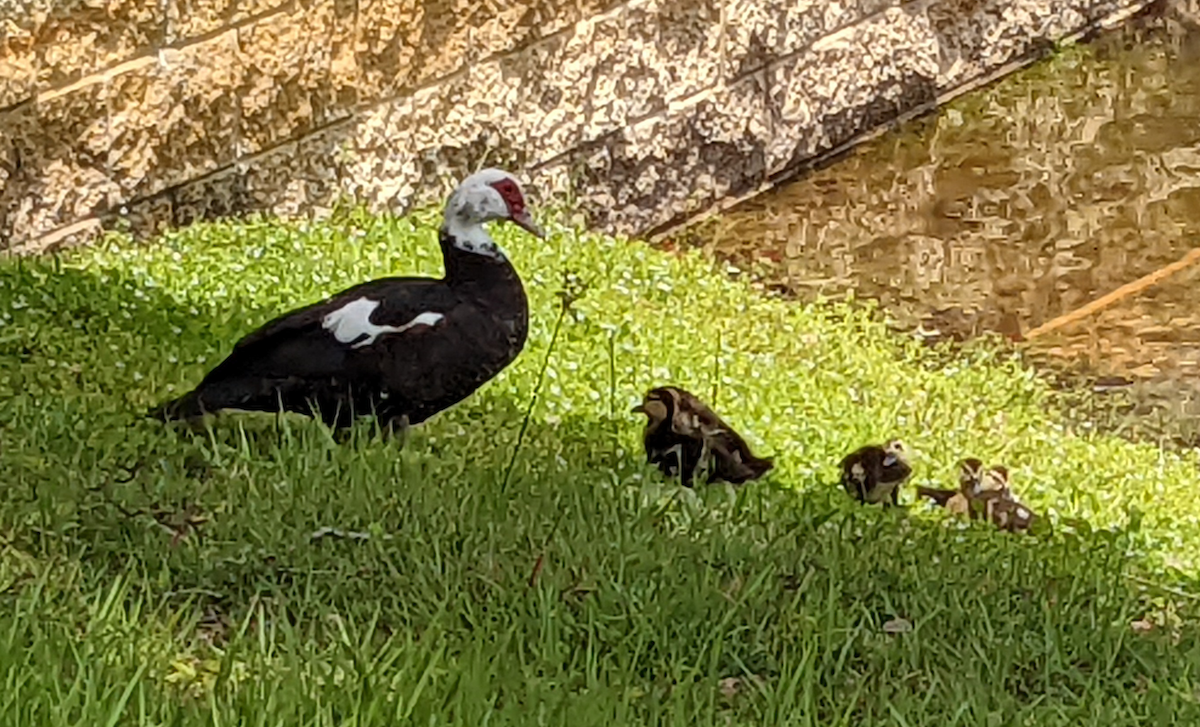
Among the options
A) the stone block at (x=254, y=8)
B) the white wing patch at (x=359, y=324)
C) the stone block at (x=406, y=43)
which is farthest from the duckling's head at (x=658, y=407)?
the stone block at (x=406, y=43)

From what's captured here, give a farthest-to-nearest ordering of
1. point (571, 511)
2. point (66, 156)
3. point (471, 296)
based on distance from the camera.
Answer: point (66, 156), point (471, 296), point (571, 511)

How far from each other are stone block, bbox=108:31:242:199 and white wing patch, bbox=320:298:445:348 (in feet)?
6.53

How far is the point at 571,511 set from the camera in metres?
4.77

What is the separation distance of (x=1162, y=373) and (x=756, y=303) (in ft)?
4.70

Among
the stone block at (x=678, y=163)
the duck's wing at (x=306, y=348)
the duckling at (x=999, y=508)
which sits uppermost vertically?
the duck's wing at (x=306, y=348)

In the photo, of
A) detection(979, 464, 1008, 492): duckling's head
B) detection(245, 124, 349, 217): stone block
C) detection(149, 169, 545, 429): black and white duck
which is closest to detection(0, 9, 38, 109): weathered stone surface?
detection(245, 124, 349, 217): stone block

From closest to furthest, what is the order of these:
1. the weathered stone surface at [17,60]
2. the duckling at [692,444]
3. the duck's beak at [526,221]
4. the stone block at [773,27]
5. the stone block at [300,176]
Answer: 1. the duckling at [692,444]
2. the duck's beak at [526,221]
3. the weathered stone surface at [17,60]
4. the stone block at [300,176]
5. the stone block at [773,27]

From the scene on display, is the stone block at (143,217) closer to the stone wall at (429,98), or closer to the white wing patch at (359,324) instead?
the stone wall at (429,98)

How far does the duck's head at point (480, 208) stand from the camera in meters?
5.48

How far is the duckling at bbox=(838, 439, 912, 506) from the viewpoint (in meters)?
5.57

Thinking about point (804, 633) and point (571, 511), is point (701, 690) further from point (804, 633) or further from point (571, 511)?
point (571, 511)

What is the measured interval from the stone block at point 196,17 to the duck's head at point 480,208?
1763mm

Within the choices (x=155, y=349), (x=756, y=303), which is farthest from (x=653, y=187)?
(x=155, y=349)

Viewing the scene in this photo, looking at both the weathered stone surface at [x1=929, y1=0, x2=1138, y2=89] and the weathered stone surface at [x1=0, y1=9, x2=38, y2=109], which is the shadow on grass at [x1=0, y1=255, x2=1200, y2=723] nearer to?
the weathered stone surface at [x1=0, y1=9, x2=38, y2=109]
